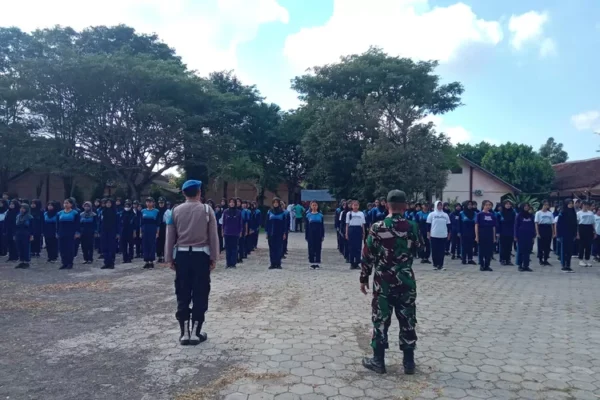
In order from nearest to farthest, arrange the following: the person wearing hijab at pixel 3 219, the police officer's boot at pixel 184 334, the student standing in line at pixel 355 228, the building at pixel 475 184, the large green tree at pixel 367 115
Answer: the police officer's boot at pixel 184 334
the student standing in line at pixel 355 228
the person wearing hijab at pixel 3 219
the large green tree at pixel 367 115
the building at pixel 475 184

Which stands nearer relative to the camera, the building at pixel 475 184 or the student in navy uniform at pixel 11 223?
the student in navy uniform at pixel 11 223

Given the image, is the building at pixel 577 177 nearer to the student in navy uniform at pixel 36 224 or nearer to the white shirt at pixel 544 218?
the white shirt at pixel 544 218

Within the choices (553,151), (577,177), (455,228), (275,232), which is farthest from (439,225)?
(553,151)

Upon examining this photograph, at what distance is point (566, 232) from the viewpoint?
12297 mm

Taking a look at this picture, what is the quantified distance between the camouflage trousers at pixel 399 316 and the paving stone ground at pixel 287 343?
334 millimetres

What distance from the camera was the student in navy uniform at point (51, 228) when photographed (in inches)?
513

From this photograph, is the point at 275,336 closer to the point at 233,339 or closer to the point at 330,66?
the point at 233,339

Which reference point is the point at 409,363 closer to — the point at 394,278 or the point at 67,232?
the point at 394,278

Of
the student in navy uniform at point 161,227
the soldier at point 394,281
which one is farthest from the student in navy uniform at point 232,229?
the soldier at point 394,281

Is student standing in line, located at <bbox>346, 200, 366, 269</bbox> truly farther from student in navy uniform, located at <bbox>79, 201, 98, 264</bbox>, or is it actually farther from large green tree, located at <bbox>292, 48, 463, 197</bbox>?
large green tree, located at <bbox>292, 48, 463, 197</bbox>

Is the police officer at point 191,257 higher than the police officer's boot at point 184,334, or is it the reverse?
the police officer at point 191,257

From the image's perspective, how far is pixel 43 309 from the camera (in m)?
7.42

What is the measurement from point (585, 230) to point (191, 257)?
41.4 ft

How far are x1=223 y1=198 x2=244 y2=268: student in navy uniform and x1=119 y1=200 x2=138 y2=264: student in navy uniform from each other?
2.72 meters
